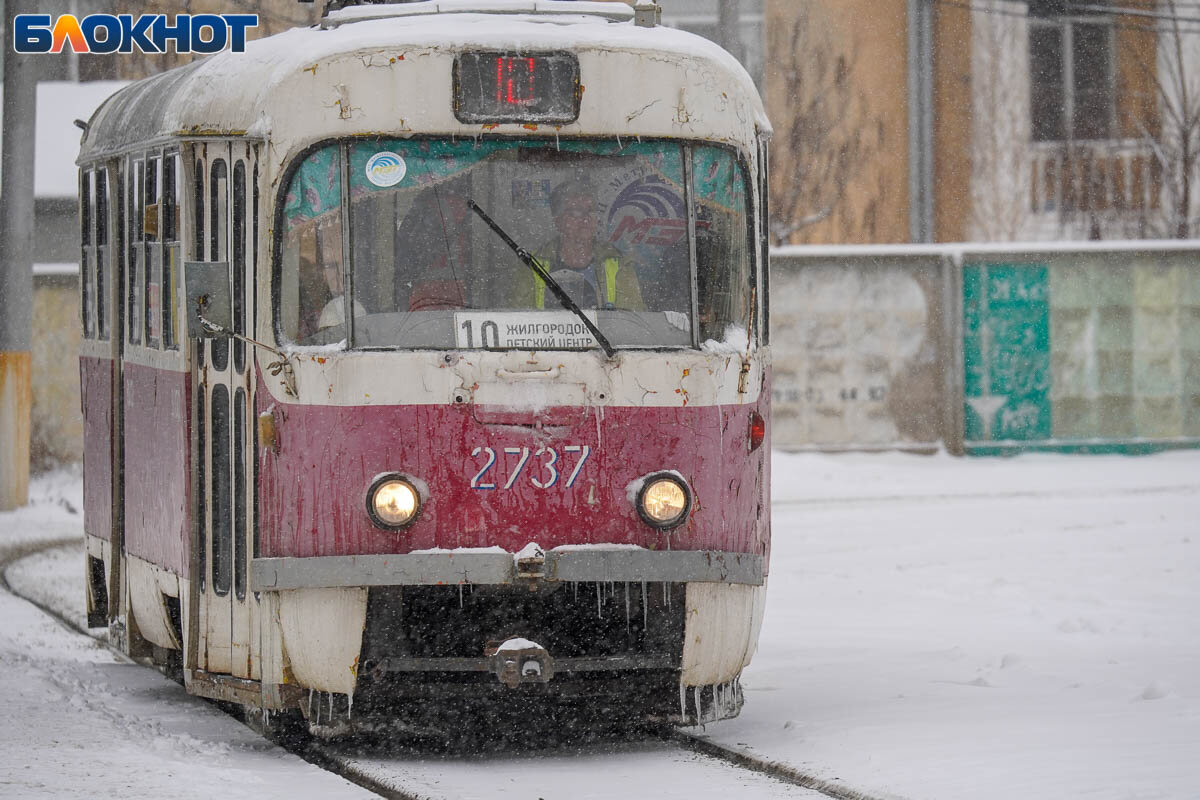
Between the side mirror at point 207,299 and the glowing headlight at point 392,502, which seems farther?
the side mirror at point 207,299

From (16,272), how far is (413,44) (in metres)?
12.5

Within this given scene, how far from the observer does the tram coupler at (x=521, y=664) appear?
27.0ft

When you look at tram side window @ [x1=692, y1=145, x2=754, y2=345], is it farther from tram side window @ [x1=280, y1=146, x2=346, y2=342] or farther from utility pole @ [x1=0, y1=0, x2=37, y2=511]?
utility pole @ [x1=0, y1=0, x2=37, y2=511]

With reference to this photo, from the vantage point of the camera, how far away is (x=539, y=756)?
28.9 ft

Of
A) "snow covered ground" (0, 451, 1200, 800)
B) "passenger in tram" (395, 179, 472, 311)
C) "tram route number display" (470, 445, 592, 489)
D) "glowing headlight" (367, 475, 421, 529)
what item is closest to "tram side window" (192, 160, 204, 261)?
"passenger in tram" (395, 179, 472, 311)

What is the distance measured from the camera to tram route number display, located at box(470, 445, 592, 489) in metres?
8.27

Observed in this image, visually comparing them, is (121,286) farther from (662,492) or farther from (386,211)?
(662,492)

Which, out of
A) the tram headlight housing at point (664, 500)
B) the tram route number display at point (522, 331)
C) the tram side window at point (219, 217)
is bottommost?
the tram headlight housing at point (664, 500)

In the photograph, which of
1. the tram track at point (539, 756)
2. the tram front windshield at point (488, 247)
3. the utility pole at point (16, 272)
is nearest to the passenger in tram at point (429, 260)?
the tram front windshield at point (488, 247)

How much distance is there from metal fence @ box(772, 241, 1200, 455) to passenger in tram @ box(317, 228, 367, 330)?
48.9 feet

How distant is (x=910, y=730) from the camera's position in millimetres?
8938

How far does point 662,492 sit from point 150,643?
305 centimetres

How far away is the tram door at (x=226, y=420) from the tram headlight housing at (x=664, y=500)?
1446 mm

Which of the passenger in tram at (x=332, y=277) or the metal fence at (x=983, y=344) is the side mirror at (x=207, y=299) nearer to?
the passenger in tram at (x=332, y=277)
